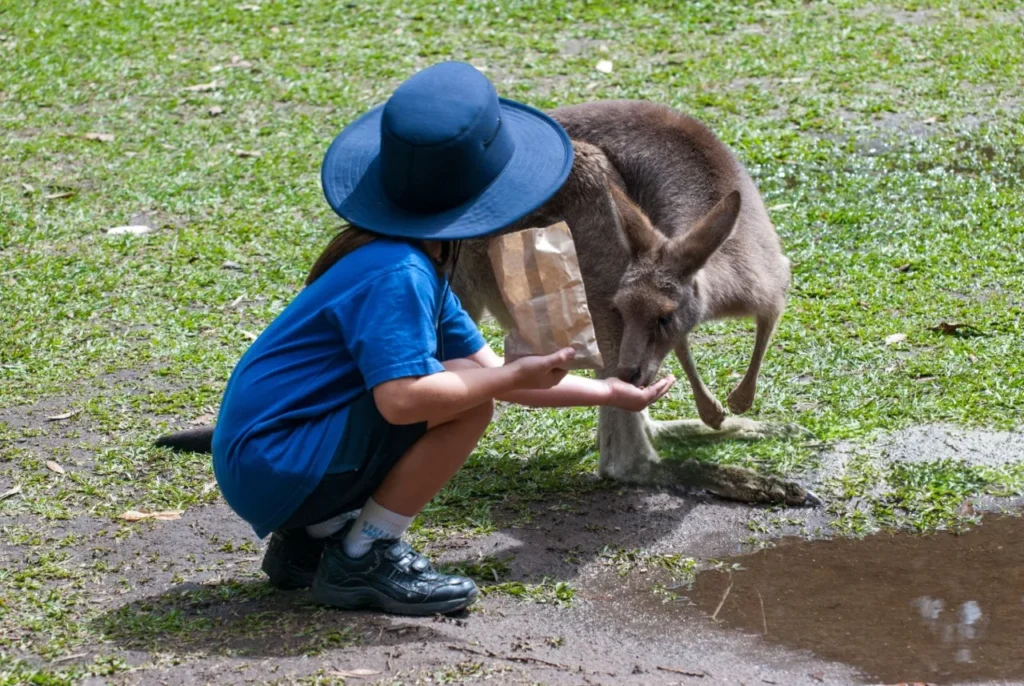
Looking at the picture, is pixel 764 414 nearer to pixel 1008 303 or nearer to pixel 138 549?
pixel 1008 303

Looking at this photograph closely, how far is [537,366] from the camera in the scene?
2570 millimetres

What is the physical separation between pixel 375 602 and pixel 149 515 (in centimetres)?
97

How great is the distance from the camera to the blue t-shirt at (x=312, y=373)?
253cm

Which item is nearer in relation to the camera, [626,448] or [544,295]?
Result: [544,295]

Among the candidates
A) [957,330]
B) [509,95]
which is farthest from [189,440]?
[509,95]

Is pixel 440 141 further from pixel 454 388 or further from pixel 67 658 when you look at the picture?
pixel 67 658

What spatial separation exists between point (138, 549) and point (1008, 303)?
3.53m

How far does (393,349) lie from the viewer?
250cm

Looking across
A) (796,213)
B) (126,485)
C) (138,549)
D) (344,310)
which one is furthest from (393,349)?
(796,213)

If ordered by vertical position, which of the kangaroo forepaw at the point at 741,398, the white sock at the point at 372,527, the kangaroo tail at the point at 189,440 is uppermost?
the white sock at the point at 372,527

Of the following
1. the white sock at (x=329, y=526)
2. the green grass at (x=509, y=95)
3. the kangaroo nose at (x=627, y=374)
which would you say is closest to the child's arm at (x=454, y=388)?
the white sock at (x=329, y=526)

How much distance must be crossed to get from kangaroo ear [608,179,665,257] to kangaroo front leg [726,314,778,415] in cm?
58

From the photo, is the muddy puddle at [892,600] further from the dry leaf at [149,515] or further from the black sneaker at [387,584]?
the dry leaf at [149,515]

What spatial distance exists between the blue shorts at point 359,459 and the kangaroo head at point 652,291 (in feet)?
3.87
